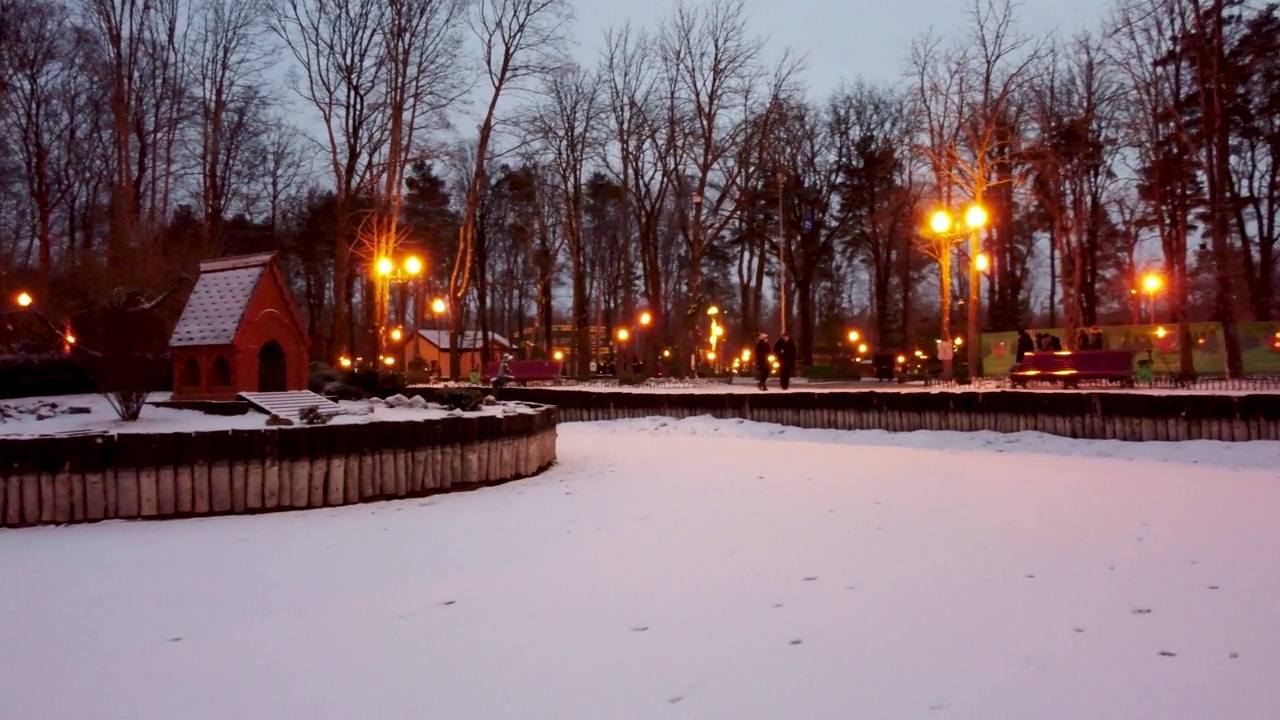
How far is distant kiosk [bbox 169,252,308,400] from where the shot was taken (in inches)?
623

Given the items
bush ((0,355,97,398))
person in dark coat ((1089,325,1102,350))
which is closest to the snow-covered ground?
bush ((0,355,97,398))

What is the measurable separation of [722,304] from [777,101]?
109 ft

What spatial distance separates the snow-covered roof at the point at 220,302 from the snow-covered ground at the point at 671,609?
8494 millimetres

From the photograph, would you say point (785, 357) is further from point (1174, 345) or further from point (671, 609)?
point (671, 609)

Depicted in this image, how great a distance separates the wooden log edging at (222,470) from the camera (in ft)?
26.7

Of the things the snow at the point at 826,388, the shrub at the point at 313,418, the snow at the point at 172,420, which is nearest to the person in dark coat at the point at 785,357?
the snow at the point at 826,388

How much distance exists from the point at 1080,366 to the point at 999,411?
626 cm

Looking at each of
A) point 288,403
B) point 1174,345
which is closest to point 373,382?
point 288,403

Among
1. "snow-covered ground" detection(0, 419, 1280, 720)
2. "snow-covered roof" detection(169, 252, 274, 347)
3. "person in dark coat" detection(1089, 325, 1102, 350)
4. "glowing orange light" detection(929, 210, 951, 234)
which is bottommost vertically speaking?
"snow-covered ground" detection(0, 419, 1280, 720)

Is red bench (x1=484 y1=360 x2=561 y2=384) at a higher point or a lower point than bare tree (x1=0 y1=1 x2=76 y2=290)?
lower

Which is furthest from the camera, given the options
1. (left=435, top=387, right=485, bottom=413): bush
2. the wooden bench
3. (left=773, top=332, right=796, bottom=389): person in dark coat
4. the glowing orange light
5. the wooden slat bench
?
(left=773, top=332, right=796, bottom=389): person in dark coat

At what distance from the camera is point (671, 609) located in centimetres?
512

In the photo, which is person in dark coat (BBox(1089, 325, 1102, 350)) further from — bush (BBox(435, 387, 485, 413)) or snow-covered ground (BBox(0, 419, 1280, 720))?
bush (BBox(435, 387, 485, 413))

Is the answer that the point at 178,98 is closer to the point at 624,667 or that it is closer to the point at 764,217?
the point at 764,217
